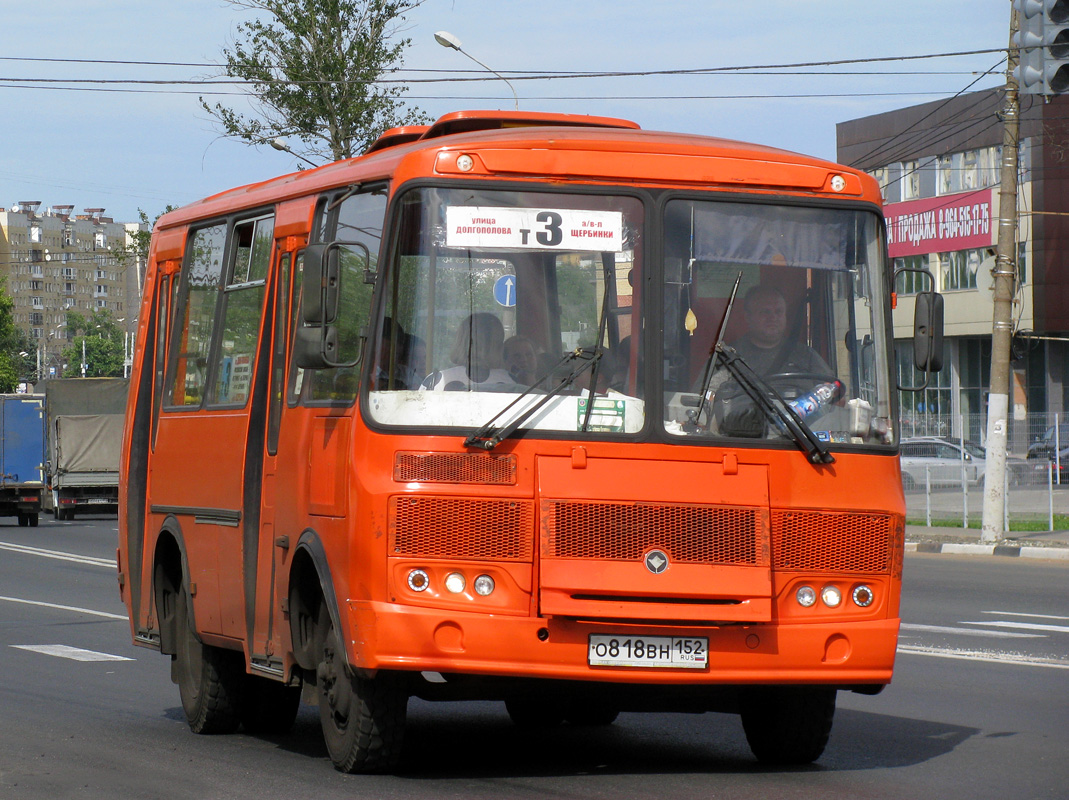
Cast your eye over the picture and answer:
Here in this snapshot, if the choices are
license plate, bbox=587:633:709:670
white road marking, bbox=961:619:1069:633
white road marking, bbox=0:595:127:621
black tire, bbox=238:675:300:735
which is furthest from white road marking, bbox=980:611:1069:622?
license plate, bbox=587:633:709:670

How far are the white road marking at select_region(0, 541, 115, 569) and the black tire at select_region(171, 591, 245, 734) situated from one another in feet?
50.5

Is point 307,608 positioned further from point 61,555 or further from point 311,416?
point 61,555

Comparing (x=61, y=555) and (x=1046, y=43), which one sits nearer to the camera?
(x=1046, y=43)

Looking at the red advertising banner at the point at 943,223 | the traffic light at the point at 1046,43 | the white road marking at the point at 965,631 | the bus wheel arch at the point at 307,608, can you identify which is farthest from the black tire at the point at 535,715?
the red advertising banner at the point at 943,223

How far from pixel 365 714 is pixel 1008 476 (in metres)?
22.9

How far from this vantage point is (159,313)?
1041 centimetres

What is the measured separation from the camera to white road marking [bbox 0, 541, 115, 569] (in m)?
25.1

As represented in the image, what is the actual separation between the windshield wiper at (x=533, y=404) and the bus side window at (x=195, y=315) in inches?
112

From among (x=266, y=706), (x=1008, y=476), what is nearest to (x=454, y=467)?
(x=266, y=706)

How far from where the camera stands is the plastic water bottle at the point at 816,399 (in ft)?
23.8

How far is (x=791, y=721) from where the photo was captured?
25.4 feet

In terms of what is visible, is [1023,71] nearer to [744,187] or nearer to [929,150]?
[744,187]

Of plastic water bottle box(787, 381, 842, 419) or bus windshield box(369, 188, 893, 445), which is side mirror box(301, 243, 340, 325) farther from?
plastic water bottle box(787, 381, 842, 419)

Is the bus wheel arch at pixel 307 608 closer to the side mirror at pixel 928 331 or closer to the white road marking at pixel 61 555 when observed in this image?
the side mirror at pixel 928 331
